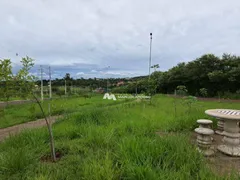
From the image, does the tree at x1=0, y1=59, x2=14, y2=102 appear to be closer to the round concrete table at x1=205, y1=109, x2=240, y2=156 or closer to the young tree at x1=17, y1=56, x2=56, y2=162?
the young tree at x1=17, y1=56, x2=56, y2=162

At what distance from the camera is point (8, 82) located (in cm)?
211

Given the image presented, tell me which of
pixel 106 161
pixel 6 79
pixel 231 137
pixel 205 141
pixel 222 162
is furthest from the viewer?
pixel 231 137

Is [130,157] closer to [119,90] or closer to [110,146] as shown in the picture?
[110,146]

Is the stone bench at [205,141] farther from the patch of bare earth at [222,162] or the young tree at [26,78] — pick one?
the young tree at [26,78]

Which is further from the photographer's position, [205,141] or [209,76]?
[209,76]

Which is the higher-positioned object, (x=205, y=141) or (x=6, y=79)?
(x=6, y=79)

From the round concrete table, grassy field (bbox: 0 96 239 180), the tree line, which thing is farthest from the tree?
the tree line

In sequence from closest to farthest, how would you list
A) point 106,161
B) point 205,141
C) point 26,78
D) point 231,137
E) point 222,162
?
point 106,161, point 26,78, point 222,162, point 205,141, point 231,137

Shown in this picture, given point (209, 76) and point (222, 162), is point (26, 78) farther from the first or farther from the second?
point (209, 76)

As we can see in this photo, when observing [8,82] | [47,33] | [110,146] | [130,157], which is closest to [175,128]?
[110,146]

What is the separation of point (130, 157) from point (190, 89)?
1632 cm

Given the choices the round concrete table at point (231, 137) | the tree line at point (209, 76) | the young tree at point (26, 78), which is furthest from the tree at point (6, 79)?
the tree line at point (209, 76)

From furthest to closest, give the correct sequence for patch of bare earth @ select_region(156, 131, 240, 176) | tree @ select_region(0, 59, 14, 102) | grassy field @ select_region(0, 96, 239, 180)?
patch of bare earth @ select_region(156, 131, 240, 176), tree @ select_region(0, 59, 14, 102), grassy field @ select_region(0, 96, 239, 180)

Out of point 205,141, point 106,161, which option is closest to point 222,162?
point 205,141
